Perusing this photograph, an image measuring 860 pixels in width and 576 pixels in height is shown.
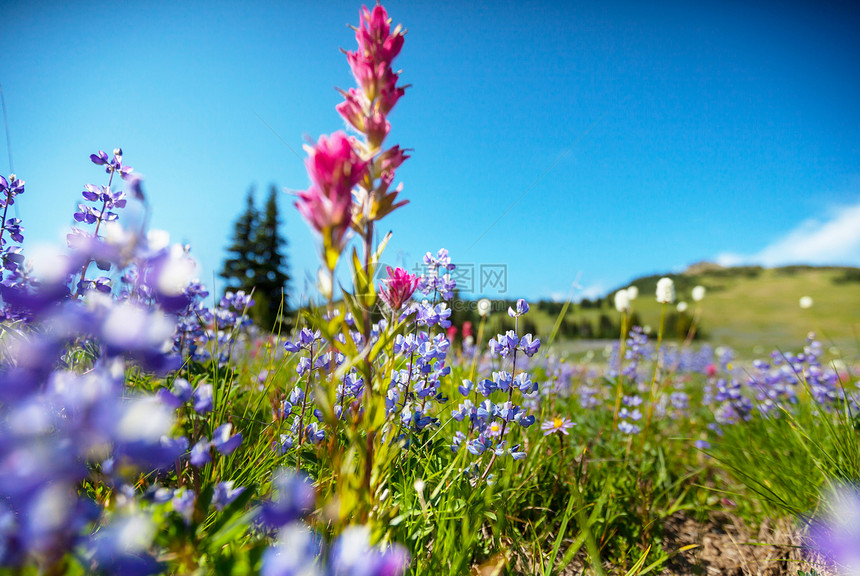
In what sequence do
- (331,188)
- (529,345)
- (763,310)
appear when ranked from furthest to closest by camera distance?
(763,310)
(529,345)
(331,188)

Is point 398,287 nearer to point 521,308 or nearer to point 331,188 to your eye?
point 331,188

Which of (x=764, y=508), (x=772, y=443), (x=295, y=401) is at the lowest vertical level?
(x=764, y=508)

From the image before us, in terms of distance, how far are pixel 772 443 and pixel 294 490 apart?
4.17 metres

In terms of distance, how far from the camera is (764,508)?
2869 mm

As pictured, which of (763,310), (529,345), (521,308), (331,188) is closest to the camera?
(331,188)

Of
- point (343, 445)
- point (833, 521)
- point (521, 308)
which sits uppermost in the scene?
point (521, 308)

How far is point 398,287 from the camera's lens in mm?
1548

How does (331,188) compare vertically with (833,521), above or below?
above

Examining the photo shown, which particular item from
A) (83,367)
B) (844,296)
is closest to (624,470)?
(83,367)

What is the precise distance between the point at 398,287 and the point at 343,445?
40.2 inches

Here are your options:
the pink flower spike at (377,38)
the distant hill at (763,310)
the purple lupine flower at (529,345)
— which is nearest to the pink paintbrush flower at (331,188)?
the pink flower spike at (377,38)

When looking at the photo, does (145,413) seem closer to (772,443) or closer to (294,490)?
(294,490)

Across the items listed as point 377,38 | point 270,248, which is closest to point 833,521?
point 377,38

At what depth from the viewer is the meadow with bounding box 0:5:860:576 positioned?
0.84m
